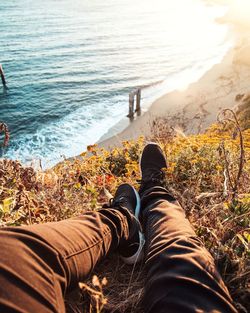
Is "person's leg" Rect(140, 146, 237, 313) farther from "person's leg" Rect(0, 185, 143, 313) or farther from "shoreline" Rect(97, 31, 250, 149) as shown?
"shoreline" Rect(97, 31, 250, 149)

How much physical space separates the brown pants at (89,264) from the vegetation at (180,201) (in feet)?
0.60

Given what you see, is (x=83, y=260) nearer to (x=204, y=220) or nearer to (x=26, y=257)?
(x=26, y=257)

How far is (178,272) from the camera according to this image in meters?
1.69

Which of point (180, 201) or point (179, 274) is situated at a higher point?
point (179, 274)

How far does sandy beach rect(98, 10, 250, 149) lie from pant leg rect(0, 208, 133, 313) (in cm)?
933

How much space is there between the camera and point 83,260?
72.0 inches

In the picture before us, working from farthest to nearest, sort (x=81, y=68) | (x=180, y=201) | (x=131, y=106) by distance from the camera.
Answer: (x=81, y=68)
(x=131, y=106)
(x=180, y=201)

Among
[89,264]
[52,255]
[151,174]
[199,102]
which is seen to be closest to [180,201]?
[151,174]

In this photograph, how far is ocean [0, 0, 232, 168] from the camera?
532 inches

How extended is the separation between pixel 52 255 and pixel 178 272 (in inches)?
24.6

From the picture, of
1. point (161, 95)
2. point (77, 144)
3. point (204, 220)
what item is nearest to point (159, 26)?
point (161, 95)

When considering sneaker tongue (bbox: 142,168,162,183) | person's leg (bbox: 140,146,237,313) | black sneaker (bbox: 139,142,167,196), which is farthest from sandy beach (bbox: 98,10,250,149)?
person's leg (bbox: 140,146,237,313)

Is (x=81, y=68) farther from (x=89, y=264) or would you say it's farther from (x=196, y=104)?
(x=89, y=264)

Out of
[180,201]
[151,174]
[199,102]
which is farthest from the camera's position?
[199,102]
